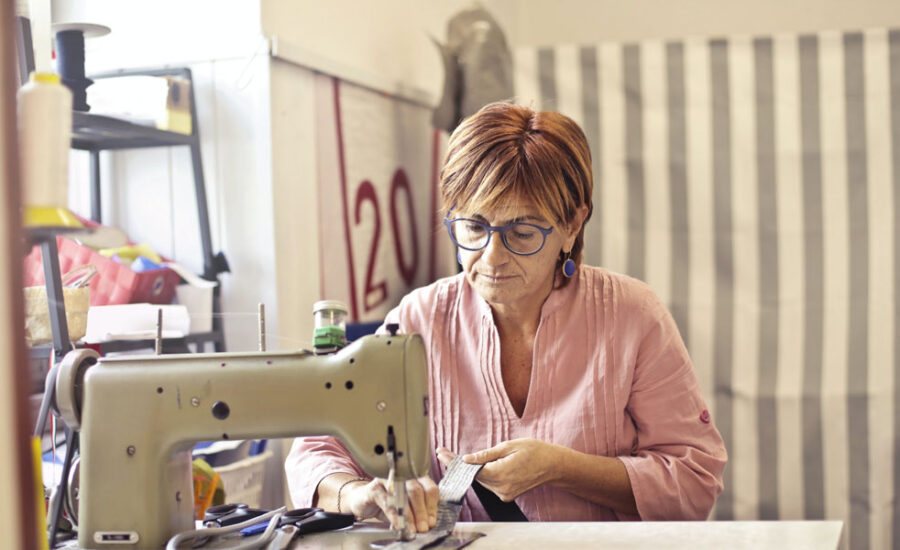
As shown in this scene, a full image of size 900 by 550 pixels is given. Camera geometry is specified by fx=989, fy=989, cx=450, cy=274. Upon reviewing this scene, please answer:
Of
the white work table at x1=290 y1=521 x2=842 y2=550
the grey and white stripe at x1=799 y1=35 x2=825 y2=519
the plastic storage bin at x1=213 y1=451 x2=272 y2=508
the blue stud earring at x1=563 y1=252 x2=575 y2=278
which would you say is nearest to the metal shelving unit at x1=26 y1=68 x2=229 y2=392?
the plastic storage bin at x1=213 y1=451 x2=272 y2=508

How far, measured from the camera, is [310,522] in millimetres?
1341

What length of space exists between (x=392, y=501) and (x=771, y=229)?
195 centimetres

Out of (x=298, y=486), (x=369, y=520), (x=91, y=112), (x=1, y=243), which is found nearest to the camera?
(x=1, y=243)

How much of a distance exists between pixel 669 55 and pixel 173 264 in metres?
1.59

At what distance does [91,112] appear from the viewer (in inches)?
75.1

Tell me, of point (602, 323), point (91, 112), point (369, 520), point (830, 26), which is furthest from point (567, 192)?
point (830, 26)

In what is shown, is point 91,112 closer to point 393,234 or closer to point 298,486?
point 298,486

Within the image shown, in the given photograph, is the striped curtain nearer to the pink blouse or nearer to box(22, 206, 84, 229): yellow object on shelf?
the pink blouse

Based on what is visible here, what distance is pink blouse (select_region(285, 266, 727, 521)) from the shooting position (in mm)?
1566

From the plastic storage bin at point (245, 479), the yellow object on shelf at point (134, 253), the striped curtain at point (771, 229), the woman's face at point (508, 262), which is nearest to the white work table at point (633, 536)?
the woman's face at point (508, 262)

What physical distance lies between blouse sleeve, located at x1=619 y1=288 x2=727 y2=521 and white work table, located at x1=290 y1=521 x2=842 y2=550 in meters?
0.20

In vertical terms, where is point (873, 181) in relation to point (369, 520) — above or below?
above

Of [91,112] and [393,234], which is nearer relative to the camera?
[91,112]

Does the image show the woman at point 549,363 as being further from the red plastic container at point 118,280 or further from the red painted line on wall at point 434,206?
the red painted line on wall at point 434,206
